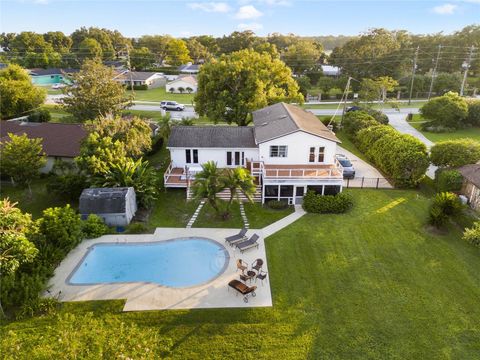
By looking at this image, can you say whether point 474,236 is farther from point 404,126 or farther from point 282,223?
point 404,126

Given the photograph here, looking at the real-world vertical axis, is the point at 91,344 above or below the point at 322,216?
above

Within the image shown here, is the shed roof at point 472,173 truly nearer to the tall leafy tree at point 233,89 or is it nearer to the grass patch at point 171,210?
the grass patch at point 171,210

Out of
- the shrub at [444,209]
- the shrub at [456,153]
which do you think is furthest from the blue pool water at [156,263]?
the shrub at [456,153]

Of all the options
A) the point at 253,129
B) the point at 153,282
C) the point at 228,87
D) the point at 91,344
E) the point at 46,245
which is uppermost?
the point at 228,87

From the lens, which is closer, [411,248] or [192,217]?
[411,248]

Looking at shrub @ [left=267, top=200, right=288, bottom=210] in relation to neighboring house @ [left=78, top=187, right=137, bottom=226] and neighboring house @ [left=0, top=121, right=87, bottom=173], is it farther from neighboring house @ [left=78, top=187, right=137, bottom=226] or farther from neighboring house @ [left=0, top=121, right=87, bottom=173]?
neighboring house @ [left=0, top=121, right=87, bottom=173]

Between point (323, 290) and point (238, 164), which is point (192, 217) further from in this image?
point (323, 290)

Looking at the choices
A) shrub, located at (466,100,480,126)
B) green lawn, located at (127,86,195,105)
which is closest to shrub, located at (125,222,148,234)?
shrub, located at (466,100,480,126)

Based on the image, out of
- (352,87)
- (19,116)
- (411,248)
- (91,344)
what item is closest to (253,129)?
(411,248)
